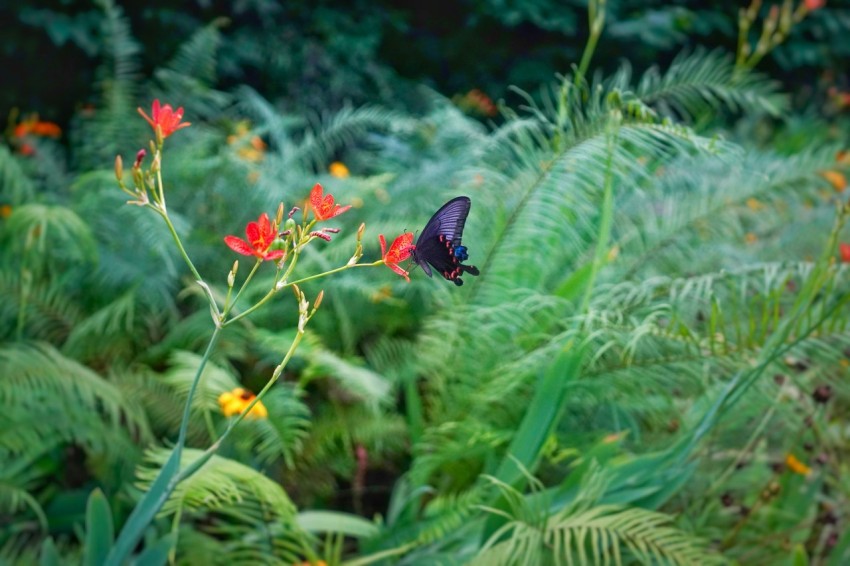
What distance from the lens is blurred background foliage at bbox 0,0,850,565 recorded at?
4.58 feet

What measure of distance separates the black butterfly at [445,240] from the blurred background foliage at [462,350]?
543 mm

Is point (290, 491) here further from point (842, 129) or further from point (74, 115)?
point (842, 129)

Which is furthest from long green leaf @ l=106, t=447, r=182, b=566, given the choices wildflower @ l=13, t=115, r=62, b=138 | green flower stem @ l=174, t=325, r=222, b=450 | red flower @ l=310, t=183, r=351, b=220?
wildflower @ l=13, t=115, r=62, b=138

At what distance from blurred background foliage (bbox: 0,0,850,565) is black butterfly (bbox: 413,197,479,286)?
1.78 feet

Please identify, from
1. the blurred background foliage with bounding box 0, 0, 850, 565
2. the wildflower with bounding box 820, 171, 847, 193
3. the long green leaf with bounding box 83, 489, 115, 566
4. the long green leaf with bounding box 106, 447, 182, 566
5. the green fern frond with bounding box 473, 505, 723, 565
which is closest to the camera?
the long green leaf with bounding box 106, 447, 182, 566

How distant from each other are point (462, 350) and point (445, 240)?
0.91m

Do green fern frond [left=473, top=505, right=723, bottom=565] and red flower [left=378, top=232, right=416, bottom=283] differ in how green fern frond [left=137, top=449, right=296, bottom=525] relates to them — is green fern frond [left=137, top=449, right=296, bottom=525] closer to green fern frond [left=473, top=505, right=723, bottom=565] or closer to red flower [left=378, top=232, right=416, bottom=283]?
green fern frond [left=473, top=505, right=723, bottom=565]

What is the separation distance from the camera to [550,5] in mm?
3676

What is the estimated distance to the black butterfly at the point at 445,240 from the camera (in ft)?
2.70

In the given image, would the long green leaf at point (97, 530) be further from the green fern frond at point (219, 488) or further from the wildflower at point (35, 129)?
the wildflower at point (35, 129)

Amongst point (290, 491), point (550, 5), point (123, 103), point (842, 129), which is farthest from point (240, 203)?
point (842, 129)

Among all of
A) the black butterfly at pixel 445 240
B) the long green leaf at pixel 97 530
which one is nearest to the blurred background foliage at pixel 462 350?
the long green leaf at pixel 97 530

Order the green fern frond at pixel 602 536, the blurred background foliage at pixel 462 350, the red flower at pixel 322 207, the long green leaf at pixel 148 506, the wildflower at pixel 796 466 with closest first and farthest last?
the red flower at pixel 322 207
the long green leaf at pixel 148 506
the green fern frond at pixel 602 536
the blurred background foliage at pixel 462 350
the wildflower at pixel 796 466

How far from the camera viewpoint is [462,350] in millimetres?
1711
